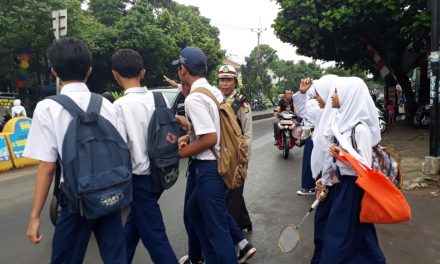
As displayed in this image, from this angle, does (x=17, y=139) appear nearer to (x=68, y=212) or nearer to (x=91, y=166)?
(x=68, y=212)

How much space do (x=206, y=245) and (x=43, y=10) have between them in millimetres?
14552

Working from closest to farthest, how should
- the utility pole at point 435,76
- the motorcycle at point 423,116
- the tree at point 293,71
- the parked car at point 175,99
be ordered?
the utility pole at point 435,76 < the parked car at point 175,99 < the motorcycle at point 423,116 < the tree at point 293,71

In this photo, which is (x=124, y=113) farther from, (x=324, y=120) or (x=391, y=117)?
(x=391, y=117)

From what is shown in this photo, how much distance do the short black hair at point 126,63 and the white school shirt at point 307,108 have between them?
3.14 meters

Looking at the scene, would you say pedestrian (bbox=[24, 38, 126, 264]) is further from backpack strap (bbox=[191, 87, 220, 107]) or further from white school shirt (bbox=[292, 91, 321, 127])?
white school shirt (bbox=[292, 91, 321, 127])

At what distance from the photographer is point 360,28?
43.7 ft

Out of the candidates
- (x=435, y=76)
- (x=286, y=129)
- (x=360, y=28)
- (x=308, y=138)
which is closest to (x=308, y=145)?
(x=308, y=138)

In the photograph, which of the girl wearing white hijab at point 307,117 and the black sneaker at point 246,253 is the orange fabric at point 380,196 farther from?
the girl wearing white hijab at point 307,117

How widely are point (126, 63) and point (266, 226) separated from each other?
9.15 ft

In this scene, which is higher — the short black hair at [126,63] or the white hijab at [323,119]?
the short black hair at [126,63]

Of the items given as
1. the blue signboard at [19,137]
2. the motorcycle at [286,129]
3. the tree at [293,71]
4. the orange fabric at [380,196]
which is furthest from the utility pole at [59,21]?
the tree at [293,71]

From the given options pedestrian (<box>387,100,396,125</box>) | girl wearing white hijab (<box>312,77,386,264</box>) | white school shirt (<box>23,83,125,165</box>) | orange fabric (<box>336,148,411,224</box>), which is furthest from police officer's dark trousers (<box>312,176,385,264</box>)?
pedestrian (<box>387,100,396,125</box>)

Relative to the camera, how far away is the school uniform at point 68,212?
219 centimetres

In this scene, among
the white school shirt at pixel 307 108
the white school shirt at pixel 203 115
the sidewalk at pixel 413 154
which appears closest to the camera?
the white school shirt at pixel 203 115
